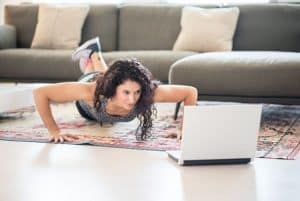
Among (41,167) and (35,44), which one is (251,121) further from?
(35,44)

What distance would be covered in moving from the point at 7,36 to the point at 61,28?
1.48ft

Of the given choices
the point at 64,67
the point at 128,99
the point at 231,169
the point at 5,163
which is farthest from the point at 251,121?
the point at 64,67

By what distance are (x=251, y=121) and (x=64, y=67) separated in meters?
2.07

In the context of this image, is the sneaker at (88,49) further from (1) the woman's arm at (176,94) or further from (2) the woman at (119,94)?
(1) the woman's arm at (176,94)

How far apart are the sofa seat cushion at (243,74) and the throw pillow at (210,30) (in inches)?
30.1

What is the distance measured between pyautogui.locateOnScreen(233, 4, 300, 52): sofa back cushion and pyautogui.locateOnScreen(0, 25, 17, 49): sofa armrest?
185cm

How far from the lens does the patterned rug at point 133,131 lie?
286 cm

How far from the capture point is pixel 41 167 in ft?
8.19

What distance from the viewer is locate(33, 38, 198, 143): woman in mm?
2760

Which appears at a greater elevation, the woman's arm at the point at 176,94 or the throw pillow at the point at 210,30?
the throw pillow at the point at 210,30

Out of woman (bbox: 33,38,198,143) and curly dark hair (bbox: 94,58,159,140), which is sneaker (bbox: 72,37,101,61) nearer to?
woman (bbox: 33,38,198,143)

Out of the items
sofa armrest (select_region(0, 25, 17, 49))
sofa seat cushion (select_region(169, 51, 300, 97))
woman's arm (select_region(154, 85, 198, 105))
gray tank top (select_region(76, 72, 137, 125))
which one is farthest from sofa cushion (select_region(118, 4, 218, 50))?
woman's arm (select_region(154, 85, 198, 105))

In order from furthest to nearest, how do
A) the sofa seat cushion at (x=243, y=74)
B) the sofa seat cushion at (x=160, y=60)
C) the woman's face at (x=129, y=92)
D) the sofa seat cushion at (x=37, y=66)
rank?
the sofa seat cushion at (x=37, y=66)
the sofa seat cushion at (x=160, y=60)
the sofa seat cushion at (x=243, y=74)
the woman's face at (x=129, y=92)

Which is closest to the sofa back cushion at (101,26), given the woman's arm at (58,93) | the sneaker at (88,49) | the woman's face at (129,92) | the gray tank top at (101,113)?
the sneaker at (88,49)
